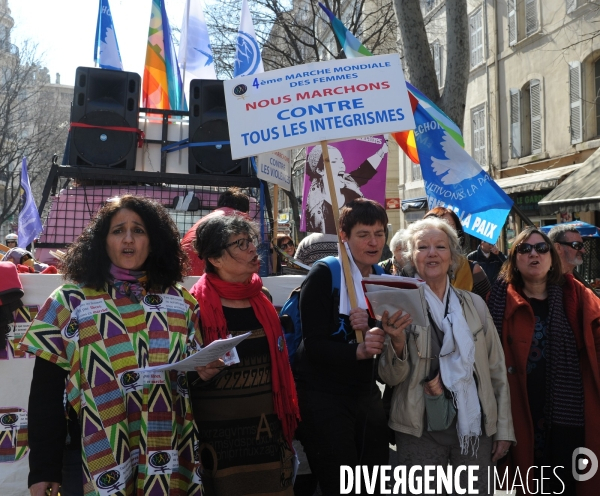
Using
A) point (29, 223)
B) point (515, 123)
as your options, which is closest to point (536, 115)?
point (515, 123)

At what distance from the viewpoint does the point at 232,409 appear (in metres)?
2.78

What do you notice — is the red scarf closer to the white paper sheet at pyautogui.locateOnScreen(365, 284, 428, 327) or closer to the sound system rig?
the white paper sheet at pyautogui.locateOnScreen(365, 284, 428, 327)

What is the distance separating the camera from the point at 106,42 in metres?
10.1

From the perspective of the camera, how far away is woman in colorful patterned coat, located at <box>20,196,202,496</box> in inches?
93.0

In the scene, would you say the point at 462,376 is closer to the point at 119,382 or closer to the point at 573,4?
the point at 119,382

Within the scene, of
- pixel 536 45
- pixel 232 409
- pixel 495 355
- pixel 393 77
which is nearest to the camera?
pixel 232 409

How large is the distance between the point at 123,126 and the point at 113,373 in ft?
15.2

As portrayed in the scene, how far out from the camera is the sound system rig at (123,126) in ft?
21.3

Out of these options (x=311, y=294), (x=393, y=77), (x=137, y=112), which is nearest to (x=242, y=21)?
(x=137, y=112)

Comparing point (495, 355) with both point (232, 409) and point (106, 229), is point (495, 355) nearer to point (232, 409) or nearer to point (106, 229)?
point (232, 409)

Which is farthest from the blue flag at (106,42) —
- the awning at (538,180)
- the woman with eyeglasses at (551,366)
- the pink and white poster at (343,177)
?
the awning at (538,180)

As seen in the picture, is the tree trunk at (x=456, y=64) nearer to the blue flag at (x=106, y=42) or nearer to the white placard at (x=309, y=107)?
the blue flag at (x=106, y=42)

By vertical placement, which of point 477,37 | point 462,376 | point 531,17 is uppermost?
point 477,37

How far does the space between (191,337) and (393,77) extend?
6.08 feet
